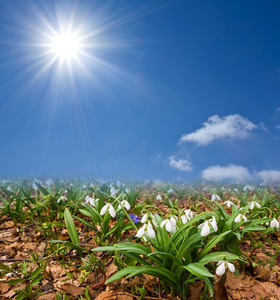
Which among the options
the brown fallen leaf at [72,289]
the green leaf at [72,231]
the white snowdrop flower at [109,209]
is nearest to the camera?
the brown fallen leaf at [72,289]

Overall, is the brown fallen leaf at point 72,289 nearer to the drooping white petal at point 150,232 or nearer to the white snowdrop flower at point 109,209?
the white snowdrop flower at point 109,209

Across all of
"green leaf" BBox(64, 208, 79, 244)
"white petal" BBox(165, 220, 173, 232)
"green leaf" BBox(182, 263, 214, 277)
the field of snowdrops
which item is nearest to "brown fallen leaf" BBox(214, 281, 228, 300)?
the field of snowdrops

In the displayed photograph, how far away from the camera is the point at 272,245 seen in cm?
327

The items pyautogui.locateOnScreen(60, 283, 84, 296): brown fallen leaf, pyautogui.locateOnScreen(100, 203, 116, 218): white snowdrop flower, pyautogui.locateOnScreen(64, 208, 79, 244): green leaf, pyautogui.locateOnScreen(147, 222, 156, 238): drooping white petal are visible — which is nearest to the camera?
pyautogui.locateOnScreen(147, 222, 156, 238): drooping white petal

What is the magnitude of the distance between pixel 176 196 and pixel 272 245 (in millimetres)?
3852

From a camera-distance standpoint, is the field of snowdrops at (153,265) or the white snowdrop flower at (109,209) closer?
the field of snowdrops at (153,265)

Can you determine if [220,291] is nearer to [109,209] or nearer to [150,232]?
[150,232]

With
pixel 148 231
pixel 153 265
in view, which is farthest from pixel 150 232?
pixel 153 265

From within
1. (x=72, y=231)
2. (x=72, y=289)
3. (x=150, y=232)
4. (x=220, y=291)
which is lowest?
(x=220, y=291)

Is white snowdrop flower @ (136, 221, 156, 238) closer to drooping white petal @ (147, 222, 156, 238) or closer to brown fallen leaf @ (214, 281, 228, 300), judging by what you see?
drooping white petal @ (147, 222, 156, 238)

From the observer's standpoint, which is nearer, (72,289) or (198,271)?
(198,271)

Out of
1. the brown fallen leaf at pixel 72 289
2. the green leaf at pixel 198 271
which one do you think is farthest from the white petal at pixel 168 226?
the brown fallen leaf at pixel 72 289

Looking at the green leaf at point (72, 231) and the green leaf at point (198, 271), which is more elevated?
the green leaf at point (72, 231)

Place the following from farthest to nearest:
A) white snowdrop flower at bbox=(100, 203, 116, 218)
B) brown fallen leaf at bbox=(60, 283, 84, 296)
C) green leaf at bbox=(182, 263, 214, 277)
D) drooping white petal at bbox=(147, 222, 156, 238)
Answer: white snowdrop flower at bbox=(100, 203, 116, 218) < brown fallen leaf at bbox=(60, 283, 84, 296) < drooping white petal at bbox=(147, 222, 156, 238) < green leaf at bbox=(182, 263, 214, 277)
